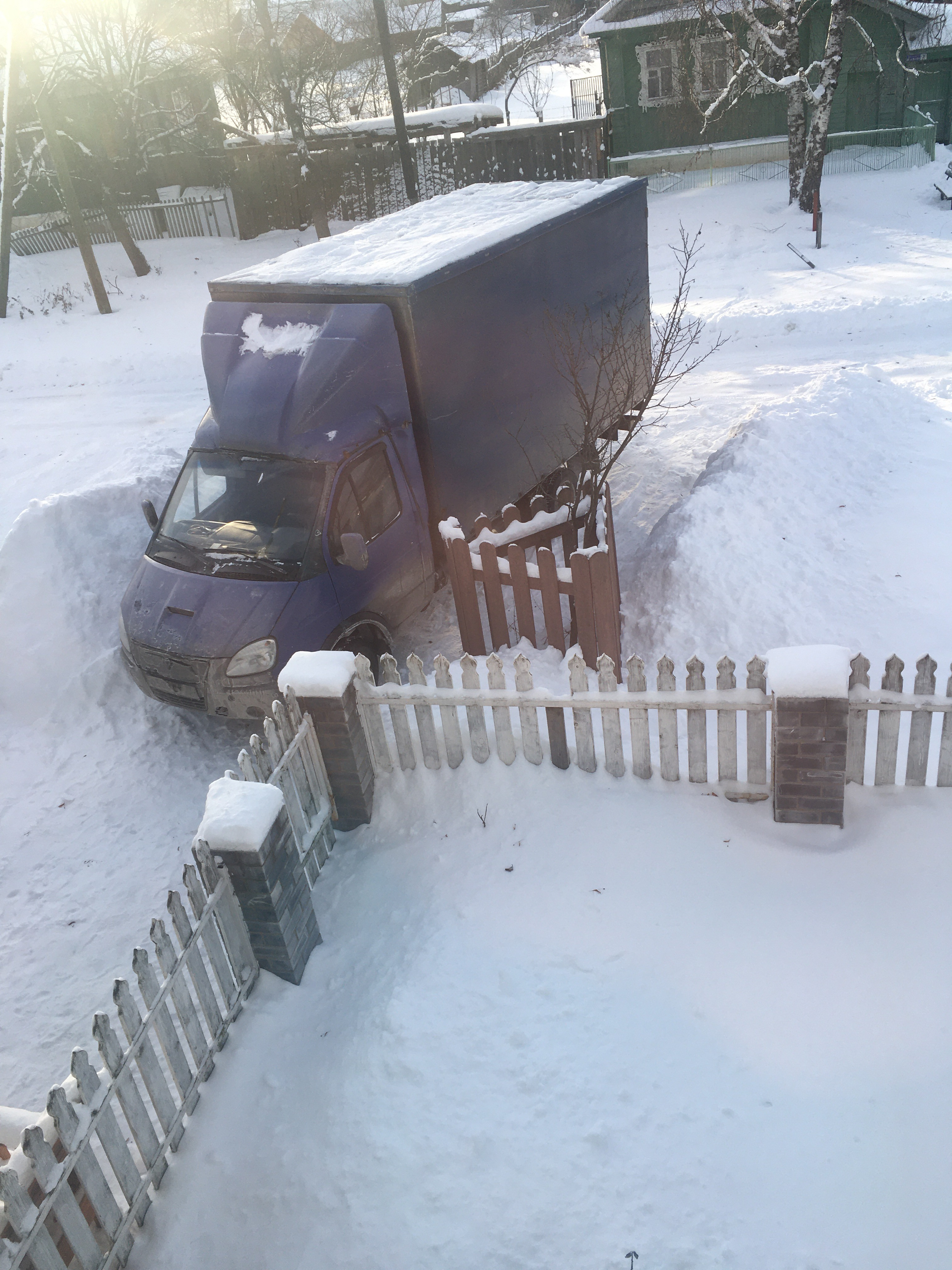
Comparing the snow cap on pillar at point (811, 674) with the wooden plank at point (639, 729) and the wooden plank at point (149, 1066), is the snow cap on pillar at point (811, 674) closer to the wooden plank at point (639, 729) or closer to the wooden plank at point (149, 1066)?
the wooden plank at point (639, 729)

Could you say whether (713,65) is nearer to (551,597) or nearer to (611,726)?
(551,597)

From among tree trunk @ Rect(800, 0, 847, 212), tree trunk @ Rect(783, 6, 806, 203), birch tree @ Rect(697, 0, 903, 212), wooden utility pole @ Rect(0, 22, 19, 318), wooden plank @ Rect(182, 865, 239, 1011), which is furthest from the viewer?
wooden utility pole @ Rect(0, 22, 19, 318)

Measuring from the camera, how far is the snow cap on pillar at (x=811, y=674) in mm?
4734

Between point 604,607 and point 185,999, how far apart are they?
394cm

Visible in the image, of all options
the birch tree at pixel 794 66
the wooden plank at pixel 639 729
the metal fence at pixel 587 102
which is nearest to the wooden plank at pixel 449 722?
the wooden plank at pixel 639 729

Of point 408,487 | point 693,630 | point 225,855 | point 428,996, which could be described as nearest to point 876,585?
point 693,630

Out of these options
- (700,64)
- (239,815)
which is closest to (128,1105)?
(239,815)

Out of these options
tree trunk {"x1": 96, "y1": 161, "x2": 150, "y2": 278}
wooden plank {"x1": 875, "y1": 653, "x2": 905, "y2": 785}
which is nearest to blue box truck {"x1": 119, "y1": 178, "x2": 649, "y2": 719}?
wooden plank {"x1": 875, "y1": 653, "x2": 905, "y2": 785}

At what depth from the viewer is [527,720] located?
5.54 metres

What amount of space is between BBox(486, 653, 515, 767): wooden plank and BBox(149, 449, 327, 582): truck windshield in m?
2.03

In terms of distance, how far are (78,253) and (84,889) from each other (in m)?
23.4

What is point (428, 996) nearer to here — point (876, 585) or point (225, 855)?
point (225, 855)

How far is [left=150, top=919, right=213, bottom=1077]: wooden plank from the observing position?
3926 millimetres

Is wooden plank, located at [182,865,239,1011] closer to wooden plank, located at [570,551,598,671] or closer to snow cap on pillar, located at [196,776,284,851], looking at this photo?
snow cap on pillar, located at [196,776,284,851]
